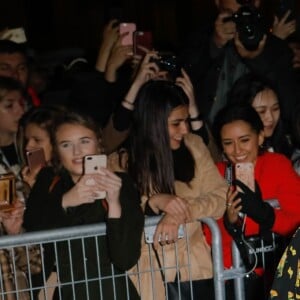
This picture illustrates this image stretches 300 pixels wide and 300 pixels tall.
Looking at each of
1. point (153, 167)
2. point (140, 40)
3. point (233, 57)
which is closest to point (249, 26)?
point (233, 57)

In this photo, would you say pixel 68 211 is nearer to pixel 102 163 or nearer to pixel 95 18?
pixel 102 163

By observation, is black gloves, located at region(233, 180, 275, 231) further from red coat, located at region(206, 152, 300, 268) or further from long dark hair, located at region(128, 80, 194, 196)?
long dark hair, located at region(128, 80, 194, 196)

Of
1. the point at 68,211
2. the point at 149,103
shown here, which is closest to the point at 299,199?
the point at 149,103

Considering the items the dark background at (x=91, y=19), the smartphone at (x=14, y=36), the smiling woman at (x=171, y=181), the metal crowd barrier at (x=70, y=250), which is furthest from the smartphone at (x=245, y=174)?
the dark background at (x=91, y=19)

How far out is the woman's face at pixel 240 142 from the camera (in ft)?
15.1

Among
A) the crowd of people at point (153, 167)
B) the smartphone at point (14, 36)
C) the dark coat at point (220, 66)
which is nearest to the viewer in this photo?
the crowd of people at point (153, 167)

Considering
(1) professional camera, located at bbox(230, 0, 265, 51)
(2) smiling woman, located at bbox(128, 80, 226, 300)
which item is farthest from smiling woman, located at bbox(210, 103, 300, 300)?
(1) professional camera, located at bbox(230, 0, 265, 51)

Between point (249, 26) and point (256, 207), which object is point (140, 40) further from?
point (256, 207)

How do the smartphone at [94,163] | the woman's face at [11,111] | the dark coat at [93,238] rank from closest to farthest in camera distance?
the smartphone at [94,163] < the dark coat at [93,238] < the woman's face at [11,111]

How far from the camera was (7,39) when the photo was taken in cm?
618

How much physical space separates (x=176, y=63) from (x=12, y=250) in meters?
1.80

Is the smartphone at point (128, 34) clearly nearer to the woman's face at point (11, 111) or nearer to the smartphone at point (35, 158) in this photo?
the woman's face at point (11, 111)

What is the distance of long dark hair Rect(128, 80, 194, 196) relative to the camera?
4348 mm

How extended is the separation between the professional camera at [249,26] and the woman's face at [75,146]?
163 centimetres
